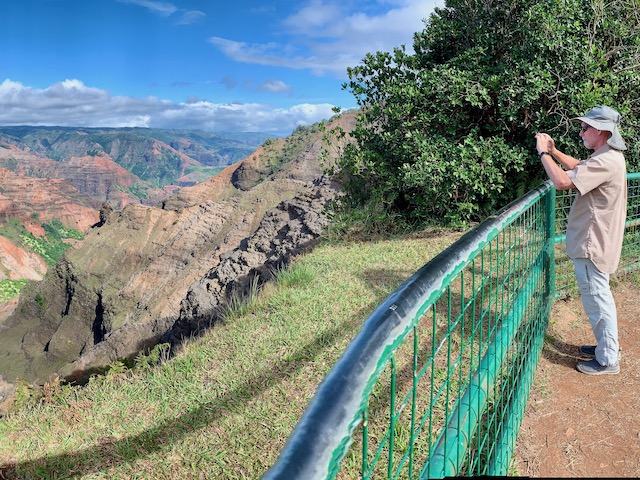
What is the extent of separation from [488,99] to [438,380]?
5.79 meters

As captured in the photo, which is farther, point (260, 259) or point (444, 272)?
point (260, 259)

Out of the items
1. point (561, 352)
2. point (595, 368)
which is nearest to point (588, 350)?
point (561, 352)

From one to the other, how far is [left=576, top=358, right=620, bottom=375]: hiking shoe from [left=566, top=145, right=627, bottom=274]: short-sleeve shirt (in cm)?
93

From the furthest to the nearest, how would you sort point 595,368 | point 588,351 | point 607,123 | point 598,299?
point 588,351 → point 595,368 → point 598,299 → point 607,123

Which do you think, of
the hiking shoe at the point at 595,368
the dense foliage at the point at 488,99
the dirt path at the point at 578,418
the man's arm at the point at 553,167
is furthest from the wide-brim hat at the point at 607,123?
the dense foliage at the point at 488,99

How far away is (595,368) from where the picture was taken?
13.4ft

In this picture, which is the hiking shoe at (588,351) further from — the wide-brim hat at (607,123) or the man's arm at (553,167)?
the wide-brim hat at (607,123)

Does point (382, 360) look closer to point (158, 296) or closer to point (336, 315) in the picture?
point (336, 315)

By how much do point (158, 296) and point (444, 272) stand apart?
28.1m

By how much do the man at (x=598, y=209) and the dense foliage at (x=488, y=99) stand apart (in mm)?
4284

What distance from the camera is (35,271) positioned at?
342 feet

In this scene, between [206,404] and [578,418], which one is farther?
[206,404]

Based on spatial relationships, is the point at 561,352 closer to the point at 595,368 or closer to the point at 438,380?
the point at 595,368

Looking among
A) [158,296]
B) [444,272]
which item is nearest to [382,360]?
[444,272]
